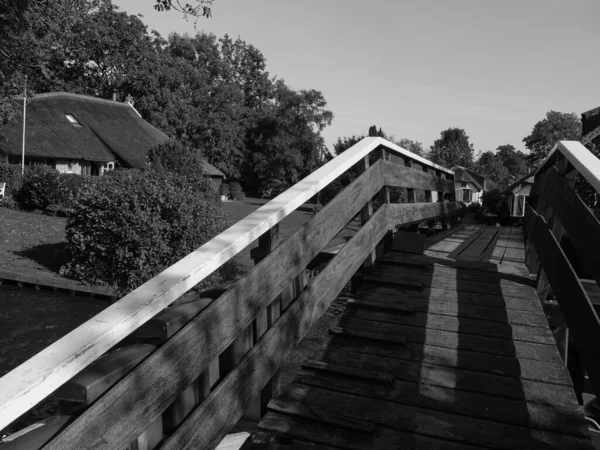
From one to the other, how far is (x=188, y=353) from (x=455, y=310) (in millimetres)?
2450

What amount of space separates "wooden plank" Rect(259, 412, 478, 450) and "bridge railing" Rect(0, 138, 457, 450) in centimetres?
20

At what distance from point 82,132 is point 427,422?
34.1 metres

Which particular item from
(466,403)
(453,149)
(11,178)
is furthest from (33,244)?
(453,149)

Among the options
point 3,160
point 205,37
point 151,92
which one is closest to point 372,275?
point 3,160

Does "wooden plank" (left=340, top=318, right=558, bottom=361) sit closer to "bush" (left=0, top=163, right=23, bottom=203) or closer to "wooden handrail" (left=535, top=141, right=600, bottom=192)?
"wooden handrail" (left=535, top=141, right=600, bottom=192)

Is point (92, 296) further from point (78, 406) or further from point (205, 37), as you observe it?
point (205, 37)

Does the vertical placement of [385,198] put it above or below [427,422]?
above

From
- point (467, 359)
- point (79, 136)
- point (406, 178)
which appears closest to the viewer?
point (467, 359)

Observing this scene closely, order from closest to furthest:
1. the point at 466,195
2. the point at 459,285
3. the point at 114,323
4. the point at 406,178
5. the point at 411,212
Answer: the point at 114,323 < the point at 459,285 < the point at 406,178 < the point at 411,212 < the point at 466,195

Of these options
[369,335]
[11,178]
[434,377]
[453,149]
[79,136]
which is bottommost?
[434,377]

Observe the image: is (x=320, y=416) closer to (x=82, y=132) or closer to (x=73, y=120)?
(x=82, y=132)

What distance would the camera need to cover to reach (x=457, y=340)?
3.31 meters

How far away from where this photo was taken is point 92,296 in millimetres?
15430

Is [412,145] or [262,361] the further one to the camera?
[412,145]
